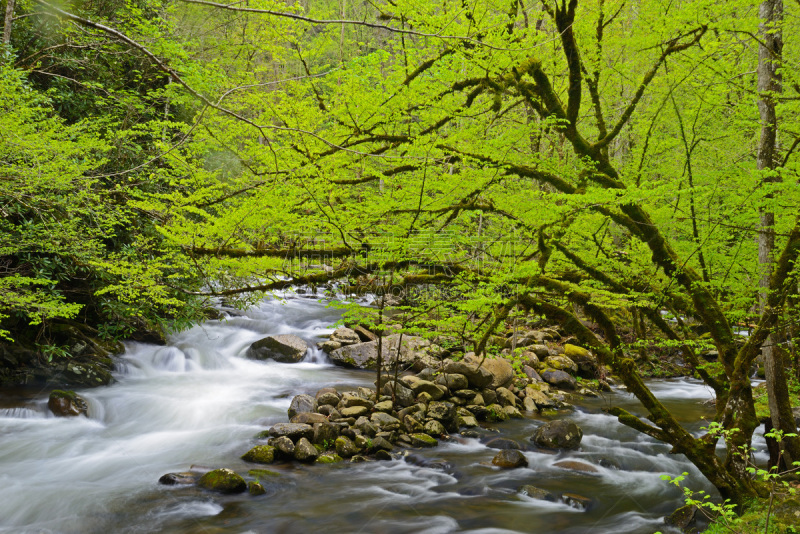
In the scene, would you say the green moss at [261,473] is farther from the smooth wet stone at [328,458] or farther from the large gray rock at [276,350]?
the large gray rock at [276,350]

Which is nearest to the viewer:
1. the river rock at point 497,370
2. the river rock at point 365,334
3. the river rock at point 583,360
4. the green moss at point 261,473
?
the green moss at point 261,473

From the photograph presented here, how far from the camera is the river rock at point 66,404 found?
8.09 m

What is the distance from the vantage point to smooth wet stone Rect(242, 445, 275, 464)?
23.0 feet

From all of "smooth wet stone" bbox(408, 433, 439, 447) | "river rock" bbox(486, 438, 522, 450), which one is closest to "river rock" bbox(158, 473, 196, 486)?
"smooth wet stone" bbox(408, 433, 439, 447)

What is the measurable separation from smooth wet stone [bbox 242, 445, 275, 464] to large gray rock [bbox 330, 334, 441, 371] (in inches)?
128

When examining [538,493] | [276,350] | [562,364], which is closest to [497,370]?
[562,364]

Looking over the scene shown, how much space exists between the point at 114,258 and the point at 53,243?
1.22 metres

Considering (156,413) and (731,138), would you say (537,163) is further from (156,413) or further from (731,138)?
(156,413)

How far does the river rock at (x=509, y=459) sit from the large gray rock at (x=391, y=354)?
2754 millimetres

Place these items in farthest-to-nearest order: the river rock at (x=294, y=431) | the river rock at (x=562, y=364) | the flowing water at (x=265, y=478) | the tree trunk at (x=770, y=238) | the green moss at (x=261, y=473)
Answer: the river rock at (x=562, y=364) → the river rock at (x=294, y=431) → the green moss at (x=261, y=473) → the flowing water at (x=265, y=478) → the tree trunk at (x=770, y=238)

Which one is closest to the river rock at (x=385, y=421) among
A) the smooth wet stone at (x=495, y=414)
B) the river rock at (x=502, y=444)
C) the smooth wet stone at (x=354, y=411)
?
the smooth wet stone at (x=354, y=411)

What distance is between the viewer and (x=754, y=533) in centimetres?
394

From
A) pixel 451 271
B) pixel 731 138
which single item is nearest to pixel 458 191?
pixel 451 271

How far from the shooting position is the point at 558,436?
26.5 ft
